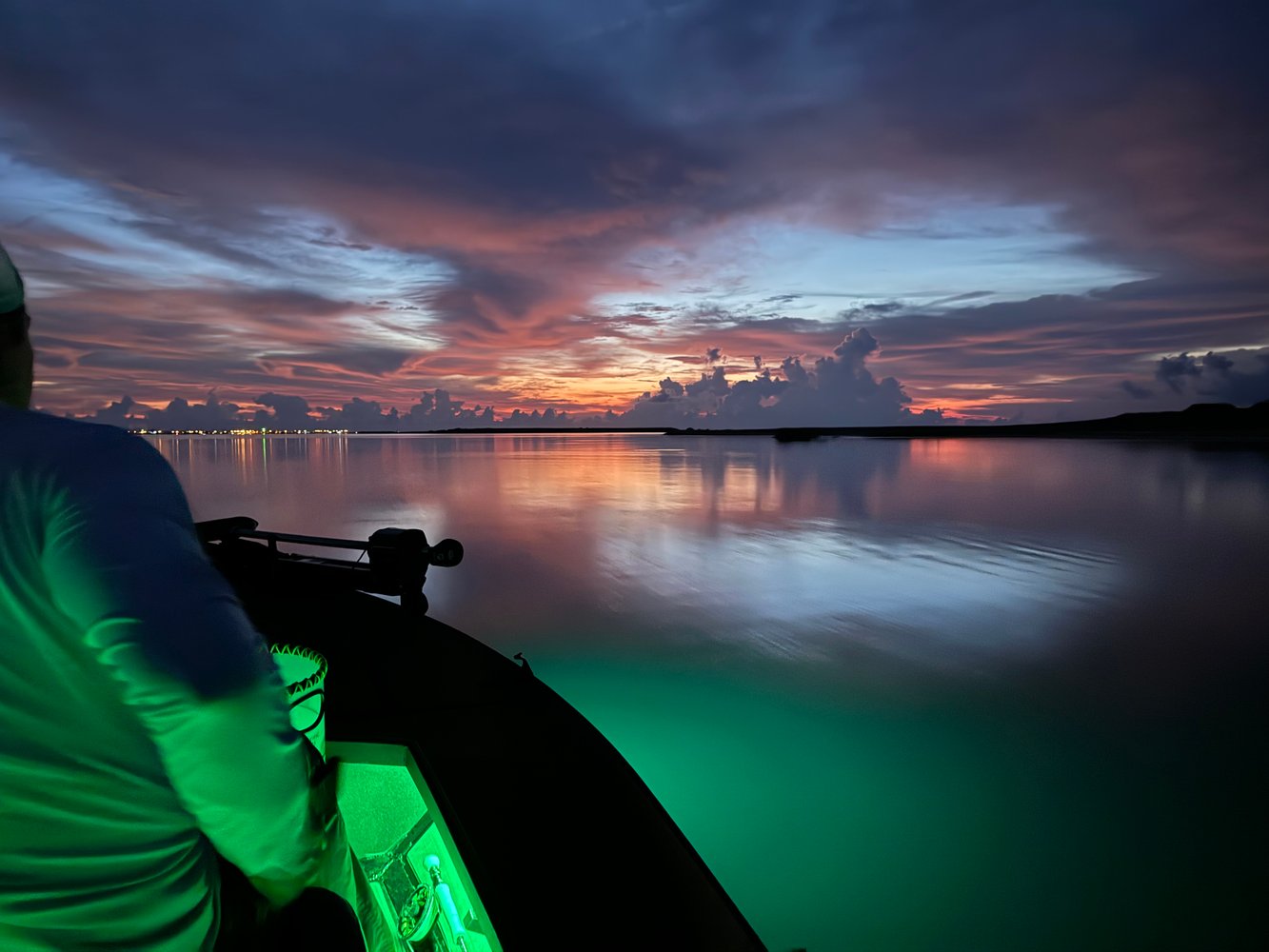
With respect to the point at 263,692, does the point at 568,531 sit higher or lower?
lower

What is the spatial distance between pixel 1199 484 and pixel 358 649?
34.7 meters

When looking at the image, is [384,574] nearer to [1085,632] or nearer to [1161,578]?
[1085,632]

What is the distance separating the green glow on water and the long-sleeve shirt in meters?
3.88

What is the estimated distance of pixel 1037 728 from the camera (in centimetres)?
602

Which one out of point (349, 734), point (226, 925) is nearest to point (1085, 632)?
point (349, 734)

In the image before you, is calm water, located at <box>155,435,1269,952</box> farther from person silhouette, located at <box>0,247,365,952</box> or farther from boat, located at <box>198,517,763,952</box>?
person silhouette, located at <box>0,247,365,952</box>

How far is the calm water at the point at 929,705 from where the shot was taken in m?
3.96

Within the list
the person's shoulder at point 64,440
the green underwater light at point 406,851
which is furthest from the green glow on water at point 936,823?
the person's shoulder at point 64,440

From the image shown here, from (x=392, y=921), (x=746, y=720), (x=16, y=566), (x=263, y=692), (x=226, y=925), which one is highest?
(x=16, y=566)

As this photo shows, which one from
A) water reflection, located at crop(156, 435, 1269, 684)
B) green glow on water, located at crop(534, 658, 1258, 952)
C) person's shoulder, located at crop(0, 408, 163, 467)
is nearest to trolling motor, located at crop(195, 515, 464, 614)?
green glow on water, located at crop(534, 658, 1258, 952)

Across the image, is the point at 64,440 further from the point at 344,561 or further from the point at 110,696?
the point at 344,561

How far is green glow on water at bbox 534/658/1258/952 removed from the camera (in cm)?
376

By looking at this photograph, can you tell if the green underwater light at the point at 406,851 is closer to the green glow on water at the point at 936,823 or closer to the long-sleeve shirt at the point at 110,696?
the long-sleeve shirt at the point at 110,696

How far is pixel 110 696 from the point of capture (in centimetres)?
73
